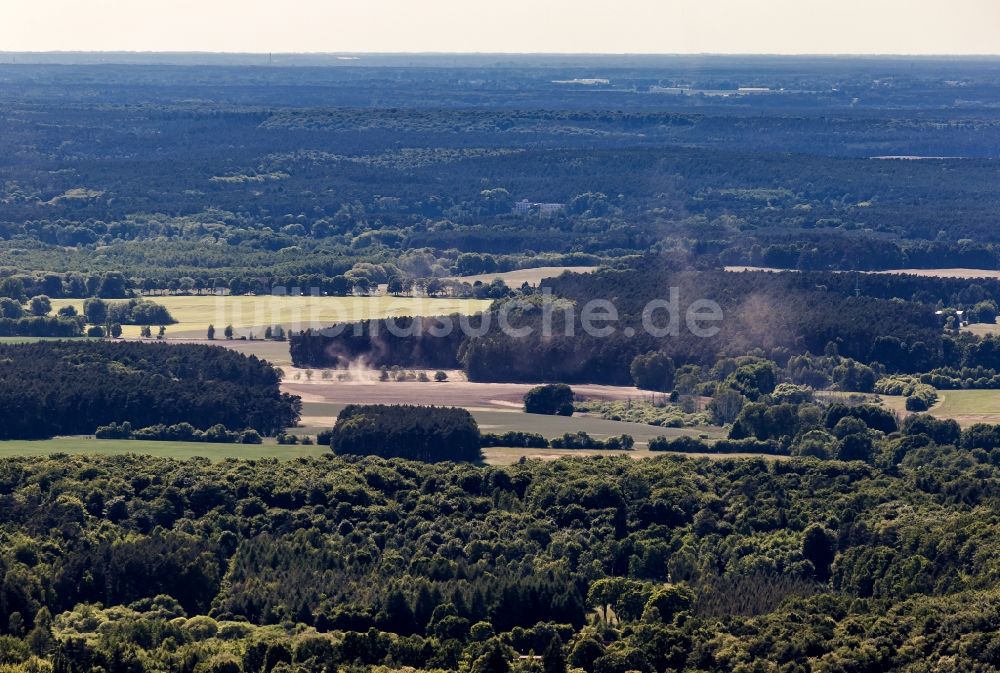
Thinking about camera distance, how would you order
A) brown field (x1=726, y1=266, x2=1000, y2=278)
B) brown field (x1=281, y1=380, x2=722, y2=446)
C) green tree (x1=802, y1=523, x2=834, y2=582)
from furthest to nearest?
brown field (x1=726, y1=266, x2=1000, y2=278)
brown field (x1=281, y1=380, x2=722, y2=446)
green tree (x1=802, y1=523, x2=834, y2=582)

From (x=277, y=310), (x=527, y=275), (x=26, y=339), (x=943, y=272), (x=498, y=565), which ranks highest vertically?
(x=498, y=565)

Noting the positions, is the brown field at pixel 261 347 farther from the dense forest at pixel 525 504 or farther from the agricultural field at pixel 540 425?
the agricultural field at pixel 540 425

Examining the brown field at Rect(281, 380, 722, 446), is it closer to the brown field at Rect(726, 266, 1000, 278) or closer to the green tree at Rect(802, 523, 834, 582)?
the green tree at Rect(802, 523, 834, 582)

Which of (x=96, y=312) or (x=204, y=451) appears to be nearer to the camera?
(x=204, y=451)

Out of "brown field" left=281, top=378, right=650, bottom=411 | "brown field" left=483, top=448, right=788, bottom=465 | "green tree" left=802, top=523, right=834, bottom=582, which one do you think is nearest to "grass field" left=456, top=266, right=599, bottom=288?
"brown field" left=281, top=378, right=650, bottom=411

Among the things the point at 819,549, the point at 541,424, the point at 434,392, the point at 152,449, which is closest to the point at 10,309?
the point at 434,392

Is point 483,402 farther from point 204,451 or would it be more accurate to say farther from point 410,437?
point 204,451
